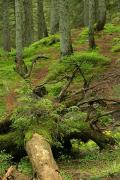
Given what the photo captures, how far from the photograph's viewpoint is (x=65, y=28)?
Result: 758 inches

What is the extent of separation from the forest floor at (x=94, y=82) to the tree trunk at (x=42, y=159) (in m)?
0.61

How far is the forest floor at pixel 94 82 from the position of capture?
8031mm

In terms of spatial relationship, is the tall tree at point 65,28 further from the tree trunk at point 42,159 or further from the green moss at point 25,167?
the tree trunk at point 42,159

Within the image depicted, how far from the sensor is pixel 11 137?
8.98 metres

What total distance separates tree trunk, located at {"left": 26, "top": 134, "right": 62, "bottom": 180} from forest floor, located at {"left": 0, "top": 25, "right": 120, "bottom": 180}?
2.01 feet

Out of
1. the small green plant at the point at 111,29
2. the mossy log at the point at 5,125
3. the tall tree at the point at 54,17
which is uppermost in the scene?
the tall tree at the point at 54,17

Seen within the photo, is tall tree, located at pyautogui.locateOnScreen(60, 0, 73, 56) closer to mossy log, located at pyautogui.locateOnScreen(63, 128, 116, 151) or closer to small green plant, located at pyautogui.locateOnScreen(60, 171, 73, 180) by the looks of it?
mossy log, located at pyautogui.locateOnScreen(63, 128, 116, 151)

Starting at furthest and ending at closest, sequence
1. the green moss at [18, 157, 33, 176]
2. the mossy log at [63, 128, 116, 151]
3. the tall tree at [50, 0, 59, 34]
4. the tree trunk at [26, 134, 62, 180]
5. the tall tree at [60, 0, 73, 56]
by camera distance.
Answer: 1. the tall tree at [50, 0, 59, 34]
2. the tall tree at [60, 0, 73, 56]
3. the mossy log at [63, 128, 116, 151]
4. the green moss at [18, 157, 33, 176]
5. the tree trunk at [26, 134, 62, 180]

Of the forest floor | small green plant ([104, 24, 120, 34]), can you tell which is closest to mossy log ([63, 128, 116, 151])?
the forest floor

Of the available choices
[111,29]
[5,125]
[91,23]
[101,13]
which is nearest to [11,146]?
[5,125]

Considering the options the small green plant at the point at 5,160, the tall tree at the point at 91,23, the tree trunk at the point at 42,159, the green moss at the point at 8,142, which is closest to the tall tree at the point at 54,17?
the tall tree at the point at 91,23

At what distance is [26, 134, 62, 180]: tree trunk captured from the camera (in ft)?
20.9

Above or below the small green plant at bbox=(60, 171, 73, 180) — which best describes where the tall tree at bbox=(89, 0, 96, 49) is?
above

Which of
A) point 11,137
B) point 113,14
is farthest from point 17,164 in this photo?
point 113,14
